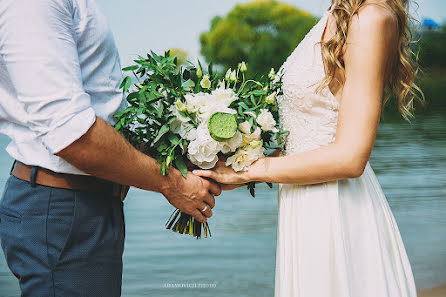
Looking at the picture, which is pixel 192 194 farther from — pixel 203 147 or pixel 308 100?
pixel 308 100

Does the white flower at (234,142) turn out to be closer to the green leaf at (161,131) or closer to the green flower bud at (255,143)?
the green flower bud at (255,143)

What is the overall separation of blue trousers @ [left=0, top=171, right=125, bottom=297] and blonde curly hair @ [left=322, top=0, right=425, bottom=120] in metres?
0.82

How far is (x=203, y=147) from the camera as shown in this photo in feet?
5.29

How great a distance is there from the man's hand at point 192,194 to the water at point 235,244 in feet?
7.97

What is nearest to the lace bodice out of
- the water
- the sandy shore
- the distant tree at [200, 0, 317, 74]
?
the sandy shore

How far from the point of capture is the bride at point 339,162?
4.92ft

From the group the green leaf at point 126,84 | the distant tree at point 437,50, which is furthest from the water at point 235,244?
the distant tree at point 437,50

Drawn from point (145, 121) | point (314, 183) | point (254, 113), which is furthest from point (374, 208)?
point (145, 121)

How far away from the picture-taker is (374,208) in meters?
1.68

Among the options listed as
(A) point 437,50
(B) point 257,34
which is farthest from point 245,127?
(A) point 437,50

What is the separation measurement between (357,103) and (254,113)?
337 millimetres

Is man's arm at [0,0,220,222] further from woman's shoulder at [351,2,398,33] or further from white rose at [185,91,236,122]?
woman's shoulder at [351,2,398,33]

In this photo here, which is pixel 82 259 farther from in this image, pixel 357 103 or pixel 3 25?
pixel 357 103

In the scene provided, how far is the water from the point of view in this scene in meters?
4.16
